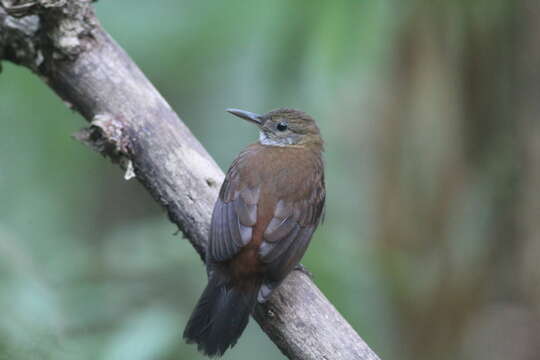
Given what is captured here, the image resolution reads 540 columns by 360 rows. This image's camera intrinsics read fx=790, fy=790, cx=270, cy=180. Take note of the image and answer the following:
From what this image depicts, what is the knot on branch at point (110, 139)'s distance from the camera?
13.5 ft

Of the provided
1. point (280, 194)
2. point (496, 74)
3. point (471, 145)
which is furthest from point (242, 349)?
point (496, 74)

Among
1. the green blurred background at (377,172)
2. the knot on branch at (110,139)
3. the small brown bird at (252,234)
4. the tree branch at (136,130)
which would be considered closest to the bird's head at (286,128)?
the green blurred background at (377,172)

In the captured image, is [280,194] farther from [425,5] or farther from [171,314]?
[425,5]

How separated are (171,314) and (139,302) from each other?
405mm

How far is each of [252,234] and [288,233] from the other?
0.66 feet

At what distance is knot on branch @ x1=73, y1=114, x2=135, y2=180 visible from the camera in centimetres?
410

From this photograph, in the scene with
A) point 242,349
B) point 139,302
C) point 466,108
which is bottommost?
point 242,349

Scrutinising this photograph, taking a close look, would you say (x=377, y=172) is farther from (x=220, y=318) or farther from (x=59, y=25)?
(x=59, y=25)

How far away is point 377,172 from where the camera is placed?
6164 mm

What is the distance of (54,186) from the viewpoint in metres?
6.75

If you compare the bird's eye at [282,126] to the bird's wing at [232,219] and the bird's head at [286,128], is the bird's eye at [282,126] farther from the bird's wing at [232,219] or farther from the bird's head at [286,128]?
the bird's wing at [232,219]

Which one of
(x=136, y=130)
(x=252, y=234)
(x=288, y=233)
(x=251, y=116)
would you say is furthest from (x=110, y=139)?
(x=251, y=116)

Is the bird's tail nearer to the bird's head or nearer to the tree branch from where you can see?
the tree branch

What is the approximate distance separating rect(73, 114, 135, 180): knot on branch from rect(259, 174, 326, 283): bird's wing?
794 mm
